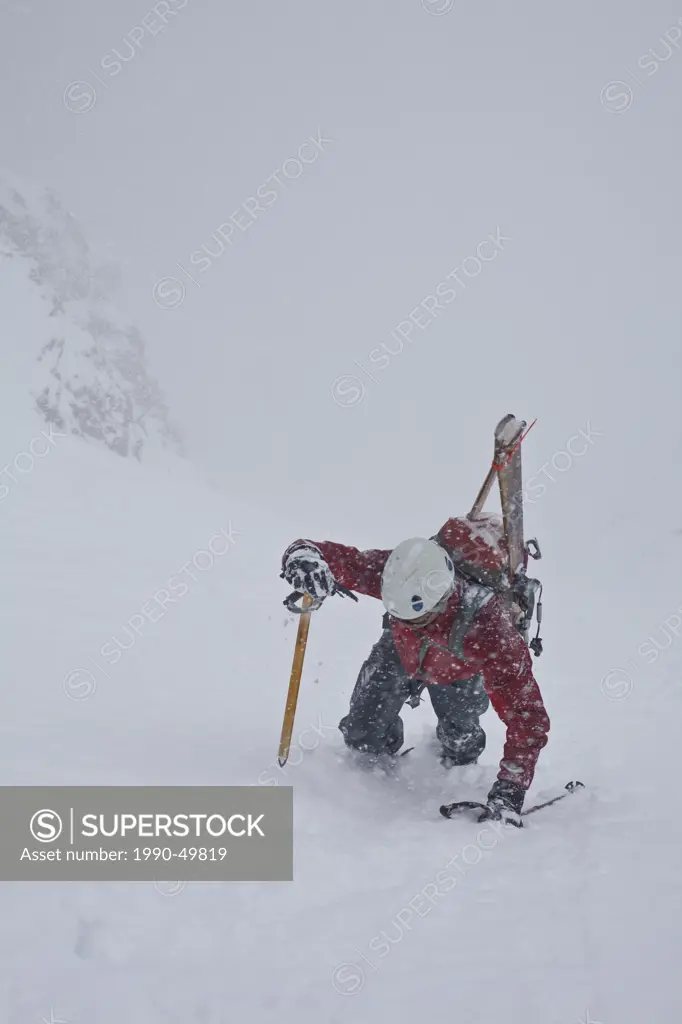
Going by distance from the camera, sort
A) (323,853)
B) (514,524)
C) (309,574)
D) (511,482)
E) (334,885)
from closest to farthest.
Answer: (334,885) < (323,853) < (309,574) < (514,524) < (511,482)

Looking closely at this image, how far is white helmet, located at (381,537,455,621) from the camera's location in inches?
136

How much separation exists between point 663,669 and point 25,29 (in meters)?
107

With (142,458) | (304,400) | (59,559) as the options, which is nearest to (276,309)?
(304,400)

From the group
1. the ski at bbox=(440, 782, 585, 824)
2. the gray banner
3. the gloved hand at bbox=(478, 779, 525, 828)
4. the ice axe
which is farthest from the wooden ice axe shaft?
the gloved hand at bbox=(478, 779, 525, 828)

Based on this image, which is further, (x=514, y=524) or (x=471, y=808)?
(x=514, y=524)

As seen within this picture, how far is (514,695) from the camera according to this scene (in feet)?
11.7

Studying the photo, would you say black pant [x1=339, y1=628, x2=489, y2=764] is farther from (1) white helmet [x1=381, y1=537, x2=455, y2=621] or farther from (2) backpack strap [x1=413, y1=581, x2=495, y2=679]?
(1) white helmet [x1=381, y1=537, x2=455, y2=621]

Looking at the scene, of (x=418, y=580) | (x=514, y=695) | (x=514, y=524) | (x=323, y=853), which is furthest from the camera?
(x=514, y=524)

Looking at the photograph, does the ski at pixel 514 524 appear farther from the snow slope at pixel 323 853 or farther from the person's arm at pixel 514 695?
the snow slope at pixel 323 853

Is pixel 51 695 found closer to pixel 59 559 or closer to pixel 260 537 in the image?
pixel 59 559

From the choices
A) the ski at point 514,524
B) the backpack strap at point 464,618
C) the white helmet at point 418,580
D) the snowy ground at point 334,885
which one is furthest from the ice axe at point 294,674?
the ski at point 514,524

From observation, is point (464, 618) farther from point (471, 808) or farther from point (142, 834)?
point (142, 834)

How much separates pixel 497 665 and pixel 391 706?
3.33 feet

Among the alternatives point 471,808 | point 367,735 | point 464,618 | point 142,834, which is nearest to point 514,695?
point 464,618
